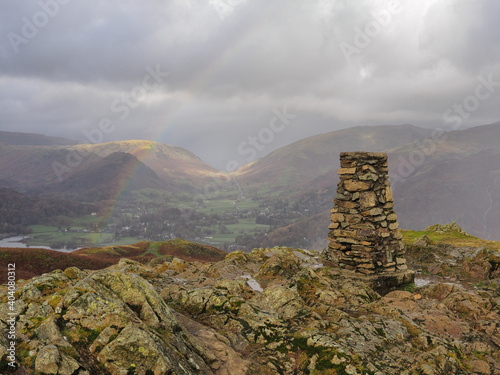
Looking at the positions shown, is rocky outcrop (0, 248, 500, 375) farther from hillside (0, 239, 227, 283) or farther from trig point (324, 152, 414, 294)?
hillside (0, 239, 227, 283)

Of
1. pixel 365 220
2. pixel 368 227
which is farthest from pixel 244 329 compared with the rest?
pixel 365 220

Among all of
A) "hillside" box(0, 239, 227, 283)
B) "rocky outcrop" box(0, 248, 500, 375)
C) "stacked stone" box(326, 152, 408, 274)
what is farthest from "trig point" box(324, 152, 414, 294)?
"hillside" box(0, 239, 227, 283)

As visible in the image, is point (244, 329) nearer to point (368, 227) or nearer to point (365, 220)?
point (368, 227)

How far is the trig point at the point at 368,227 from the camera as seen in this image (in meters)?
20.0

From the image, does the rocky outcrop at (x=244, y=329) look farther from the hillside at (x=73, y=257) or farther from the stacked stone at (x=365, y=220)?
the hillside at (x=73, y=257)

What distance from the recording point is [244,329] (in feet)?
35.0

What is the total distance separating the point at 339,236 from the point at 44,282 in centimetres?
1745

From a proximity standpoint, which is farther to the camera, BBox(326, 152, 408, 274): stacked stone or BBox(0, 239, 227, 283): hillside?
BBox(0, 239, 227, 283): hillside

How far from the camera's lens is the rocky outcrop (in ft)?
22.8

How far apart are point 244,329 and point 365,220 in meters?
13.1

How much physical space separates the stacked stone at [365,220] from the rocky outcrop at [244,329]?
13.6 feet

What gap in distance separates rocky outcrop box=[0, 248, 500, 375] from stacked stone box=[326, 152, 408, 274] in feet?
13.6

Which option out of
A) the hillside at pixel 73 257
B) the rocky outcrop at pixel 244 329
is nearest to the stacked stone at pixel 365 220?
the rocky outcrop at pixel 244 329

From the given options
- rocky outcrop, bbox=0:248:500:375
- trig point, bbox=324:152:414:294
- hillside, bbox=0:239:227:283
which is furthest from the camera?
hillside, bbox=0:239:227:283
